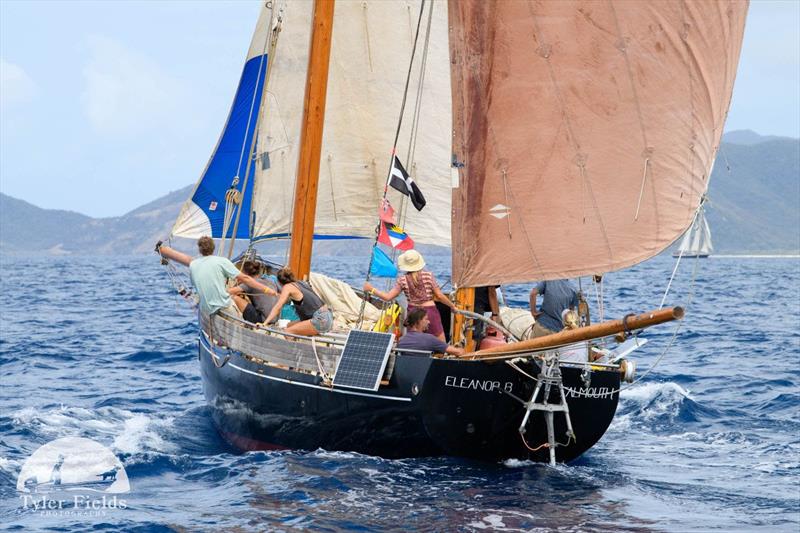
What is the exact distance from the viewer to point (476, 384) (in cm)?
1302

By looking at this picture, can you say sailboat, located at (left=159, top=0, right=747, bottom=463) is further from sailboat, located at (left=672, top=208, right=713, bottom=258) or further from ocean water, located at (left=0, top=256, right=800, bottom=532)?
ocean water, located at (left=0, top=256, right=800, bottom=532)

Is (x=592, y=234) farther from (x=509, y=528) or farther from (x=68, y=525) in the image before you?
(x=68, y=525)

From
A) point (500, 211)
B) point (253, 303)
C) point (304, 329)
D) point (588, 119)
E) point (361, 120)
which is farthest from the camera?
point (361, 120)

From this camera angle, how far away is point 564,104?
1276 cm

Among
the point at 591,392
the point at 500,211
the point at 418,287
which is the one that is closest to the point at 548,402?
the point at 591,392

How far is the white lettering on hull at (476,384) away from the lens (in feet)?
42.5

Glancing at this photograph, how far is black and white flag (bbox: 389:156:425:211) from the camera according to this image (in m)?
15.7

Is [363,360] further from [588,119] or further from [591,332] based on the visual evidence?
[588,119]

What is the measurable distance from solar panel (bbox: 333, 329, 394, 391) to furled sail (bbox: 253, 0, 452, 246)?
6.56m

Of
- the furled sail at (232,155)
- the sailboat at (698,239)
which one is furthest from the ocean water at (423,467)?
the furled sail at (232,155)

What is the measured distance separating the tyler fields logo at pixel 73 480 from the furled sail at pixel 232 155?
702 cm

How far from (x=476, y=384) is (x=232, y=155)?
1007 centimetres

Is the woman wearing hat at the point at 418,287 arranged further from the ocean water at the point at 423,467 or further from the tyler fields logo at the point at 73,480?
the tyler fields logo at the point at 73,480

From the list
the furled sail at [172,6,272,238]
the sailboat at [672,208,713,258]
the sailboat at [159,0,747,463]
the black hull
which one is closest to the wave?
the sailboat at [159,0,747,463]
